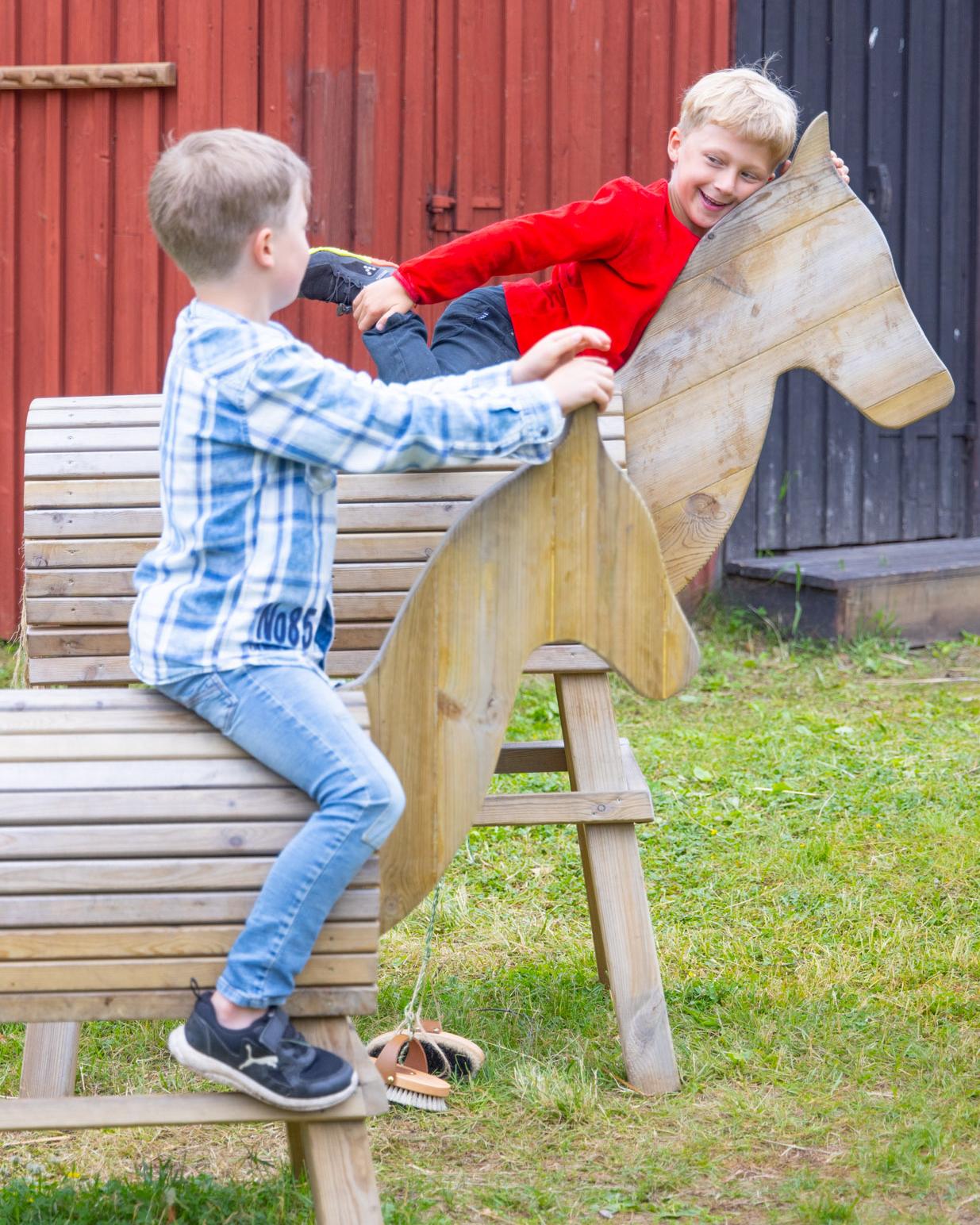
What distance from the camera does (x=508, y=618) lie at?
2.46 metres

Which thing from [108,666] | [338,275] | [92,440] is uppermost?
[338,275]

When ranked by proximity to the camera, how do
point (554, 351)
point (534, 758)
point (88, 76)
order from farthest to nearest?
1. point (88, 76)
2. point (534, 758)
3. point (554, 351)

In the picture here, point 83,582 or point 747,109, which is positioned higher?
point 747,109

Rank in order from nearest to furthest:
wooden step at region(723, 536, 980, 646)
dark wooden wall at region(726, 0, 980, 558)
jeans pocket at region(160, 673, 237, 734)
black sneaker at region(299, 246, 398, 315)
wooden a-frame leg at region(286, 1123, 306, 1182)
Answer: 1. jeans pocket at region(160, 673, 237, 734)
2. wooden a-frame leg at region(286, 1123, 306, 1182)
3. black sneaker at region(299, 246, 398, 315)
4. wooden step at region(723, 536, 980, 646)
5. dark wooden wall at region(726, 0, 980, 558)

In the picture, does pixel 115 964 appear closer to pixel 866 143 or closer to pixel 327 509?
pixel 327 509

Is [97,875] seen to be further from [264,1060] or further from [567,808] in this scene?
[567,808]

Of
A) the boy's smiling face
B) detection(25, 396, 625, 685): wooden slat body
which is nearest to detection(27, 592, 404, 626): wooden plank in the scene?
detection(25, 396, 625, 685): wooden slat body

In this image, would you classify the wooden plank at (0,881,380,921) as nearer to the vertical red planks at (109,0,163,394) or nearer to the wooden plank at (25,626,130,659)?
the wooden plank at (25,626,130,659)

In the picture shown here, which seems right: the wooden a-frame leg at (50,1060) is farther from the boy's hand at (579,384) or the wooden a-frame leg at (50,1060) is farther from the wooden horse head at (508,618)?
the boy's hand at (579,384)

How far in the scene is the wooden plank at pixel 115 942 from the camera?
2125mm

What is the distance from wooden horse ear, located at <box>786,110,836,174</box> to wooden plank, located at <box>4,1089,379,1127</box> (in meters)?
2.05

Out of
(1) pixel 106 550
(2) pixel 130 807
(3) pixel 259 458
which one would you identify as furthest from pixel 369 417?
(1) pixel 106 550

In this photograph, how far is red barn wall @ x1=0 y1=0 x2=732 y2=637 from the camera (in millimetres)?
6676

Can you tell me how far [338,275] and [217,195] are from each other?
3.75 feet
